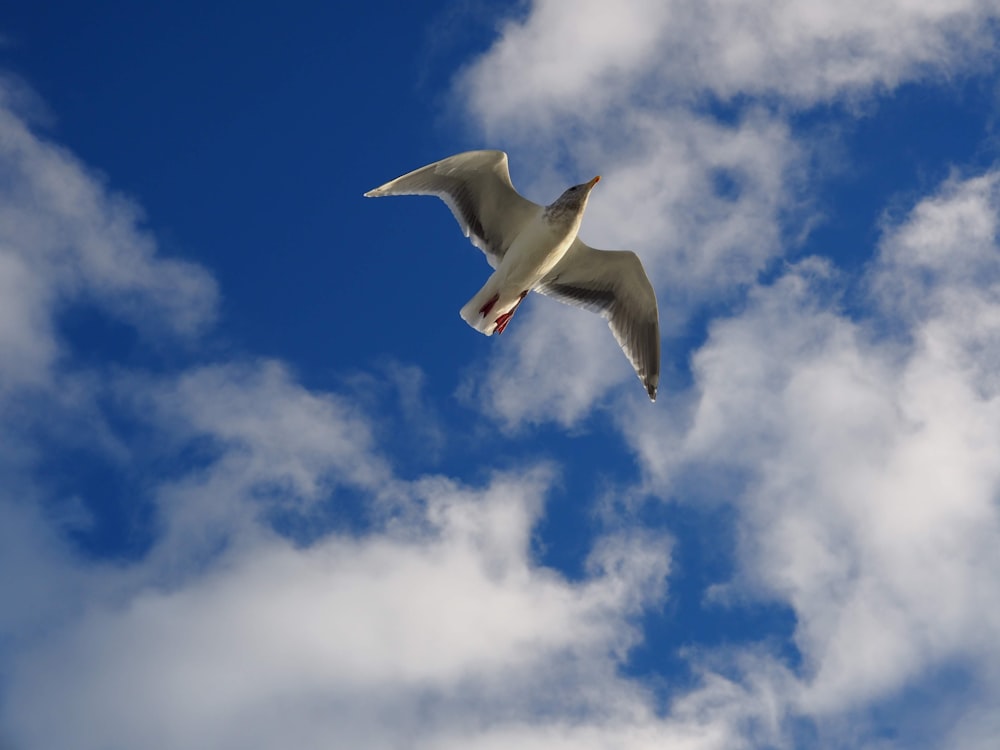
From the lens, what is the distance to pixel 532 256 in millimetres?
12898

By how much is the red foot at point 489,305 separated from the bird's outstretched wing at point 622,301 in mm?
1283

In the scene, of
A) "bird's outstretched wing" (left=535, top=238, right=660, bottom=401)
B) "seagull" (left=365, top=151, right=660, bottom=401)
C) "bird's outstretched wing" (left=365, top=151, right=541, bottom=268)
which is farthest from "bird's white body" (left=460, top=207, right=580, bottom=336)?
"bird's outstretched wing" (left=535, top=238, right=660, bottom=401)

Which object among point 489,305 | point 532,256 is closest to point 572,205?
point 532,256

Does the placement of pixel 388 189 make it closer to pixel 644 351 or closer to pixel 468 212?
pixel 468 212

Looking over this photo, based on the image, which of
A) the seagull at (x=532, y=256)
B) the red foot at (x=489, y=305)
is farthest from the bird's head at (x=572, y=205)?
the red foot at (x=489, y=305)

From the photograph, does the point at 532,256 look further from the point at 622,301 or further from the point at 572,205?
the point at 622,301

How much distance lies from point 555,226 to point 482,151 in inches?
51.9

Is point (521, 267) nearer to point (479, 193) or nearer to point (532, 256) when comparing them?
point (532, 256)

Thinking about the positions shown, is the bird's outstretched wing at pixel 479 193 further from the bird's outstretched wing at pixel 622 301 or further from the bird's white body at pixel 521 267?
the bird's outstretched wing at pixel 622 301

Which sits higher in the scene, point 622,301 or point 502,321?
point 622,301

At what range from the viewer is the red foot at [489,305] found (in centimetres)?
1316

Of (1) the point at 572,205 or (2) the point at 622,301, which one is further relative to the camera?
(2) the point at 622,301

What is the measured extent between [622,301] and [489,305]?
217 centimetres

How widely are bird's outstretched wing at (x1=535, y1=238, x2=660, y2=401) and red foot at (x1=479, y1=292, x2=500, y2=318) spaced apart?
4.21ft
